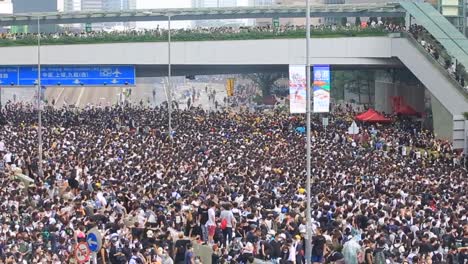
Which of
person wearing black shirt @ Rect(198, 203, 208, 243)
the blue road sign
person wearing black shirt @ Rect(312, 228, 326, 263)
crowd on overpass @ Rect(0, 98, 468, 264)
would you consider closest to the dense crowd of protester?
crowd on overpass @ Rect(0, 98, 468, 264)

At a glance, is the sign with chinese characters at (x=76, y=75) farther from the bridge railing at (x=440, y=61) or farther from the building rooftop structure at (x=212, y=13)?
the bridge railing at (x=440, y=61)

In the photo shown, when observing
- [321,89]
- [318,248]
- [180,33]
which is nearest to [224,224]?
[318,248]

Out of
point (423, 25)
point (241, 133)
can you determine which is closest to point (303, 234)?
point (241, 133)

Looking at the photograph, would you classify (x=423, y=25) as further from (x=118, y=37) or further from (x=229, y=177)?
(x=229, y=177)

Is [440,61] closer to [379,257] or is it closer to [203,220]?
[203,220]

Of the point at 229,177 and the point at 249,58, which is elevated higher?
the point at 249,58

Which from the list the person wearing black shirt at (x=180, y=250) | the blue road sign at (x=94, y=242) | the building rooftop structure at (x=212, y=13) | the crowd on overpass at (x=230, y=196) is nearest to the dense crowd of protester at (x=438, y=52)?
the crowd on overpass at (x=230, y=196)
